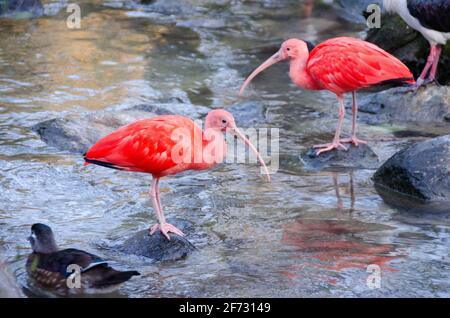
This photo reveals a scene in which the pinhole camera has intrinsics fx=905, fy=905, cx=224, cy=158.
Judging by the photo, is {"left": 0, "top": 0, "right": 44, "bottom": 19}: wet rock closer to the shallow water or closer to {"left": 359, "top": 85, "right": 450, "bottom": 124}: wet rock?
the shallow water

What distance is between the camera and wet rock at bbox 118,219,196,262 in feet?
21.2

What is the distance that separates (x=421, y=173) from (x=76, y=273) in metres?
3.33

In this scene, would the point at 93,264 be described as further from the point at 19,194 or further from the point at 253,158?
the point at 253,158

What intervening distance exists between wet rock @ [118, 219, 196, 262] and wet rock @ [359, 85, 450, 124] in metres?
4.10

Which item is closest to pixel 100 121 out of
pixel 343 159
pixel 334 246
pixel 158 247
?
pixel 343 159

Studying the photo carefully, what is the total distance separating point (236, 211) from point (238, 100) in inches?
138

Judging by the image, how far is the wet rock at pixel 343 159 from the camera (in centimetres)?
852

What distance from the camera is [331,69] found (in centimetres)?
832

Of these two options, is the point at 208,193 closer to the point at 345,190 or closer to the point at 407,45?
the point at 345,190

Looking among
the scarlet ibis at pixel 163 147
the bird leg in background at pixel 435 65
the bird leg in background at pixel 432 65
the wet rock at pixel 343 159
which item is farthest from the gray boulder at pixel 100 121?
the scarlet ibis at pixel 163 147

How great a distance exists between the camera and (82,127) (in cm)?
923

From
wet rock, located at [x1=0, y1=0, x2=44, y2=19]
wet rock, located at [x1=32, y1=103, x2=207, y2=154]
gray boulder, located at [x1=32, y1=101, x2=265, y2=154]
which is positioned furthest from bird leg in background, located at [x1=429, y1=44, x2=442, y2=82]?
wet rock, located at [x1=0, y1=0, x2=44, y2=19]

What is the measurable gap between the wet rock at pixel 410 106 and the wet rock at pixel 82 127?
7.93 ft
